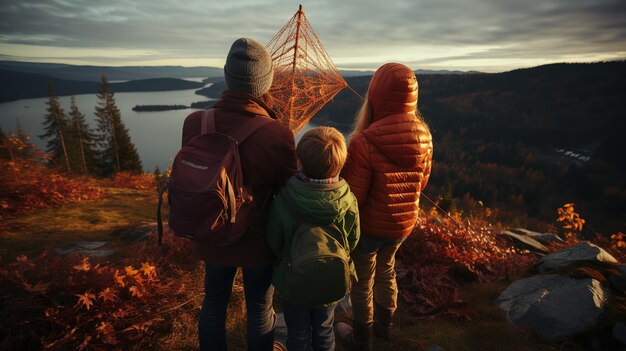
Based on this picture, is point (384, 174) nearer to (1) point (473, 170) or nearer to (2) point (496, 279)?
(2) point (496, 279)

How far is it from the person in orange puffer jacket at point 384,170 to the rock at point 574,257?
2.91 meters

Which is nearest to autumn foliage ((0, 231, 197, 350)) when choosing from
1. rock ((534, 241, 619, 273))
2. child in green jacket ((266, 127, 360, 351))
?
child in green jacket ((266, 127, 360, 351))

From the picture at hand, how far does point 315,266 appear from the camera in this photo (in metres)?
1.98

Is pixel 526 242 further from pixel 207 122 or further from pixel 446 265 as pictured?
pixel 207 122

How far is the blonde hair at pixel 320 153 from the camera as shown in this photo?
205 cm

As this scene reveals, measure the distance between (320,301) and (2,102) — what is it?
8130 inches

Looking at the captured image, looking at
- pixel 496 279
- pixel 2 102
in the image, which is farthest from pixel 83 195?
pixel 2 102

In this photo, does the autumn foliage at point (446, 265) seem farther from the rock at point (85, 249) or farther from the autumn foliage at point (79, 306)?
the rock at point (85, 249)

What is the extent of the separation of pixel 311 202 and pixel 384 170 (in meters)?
0.90

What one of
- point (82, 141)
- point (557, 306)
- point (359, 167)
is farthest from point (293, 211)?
point (82, 141)

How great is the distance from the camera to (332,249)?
205 centimetres

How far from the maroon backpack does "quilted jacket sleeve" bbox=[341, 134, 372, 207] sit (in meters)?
0.93

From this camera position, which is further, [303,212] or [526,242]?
[526,242]

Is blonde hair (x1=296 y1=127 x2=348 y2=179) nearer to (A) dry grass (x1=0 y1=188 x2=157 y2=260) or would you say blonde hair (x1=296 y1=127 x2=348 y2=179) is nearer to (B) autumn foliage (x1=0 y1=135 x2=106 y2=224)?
(A) dry grass (x1=0 y1=188 x2=157 y2=260)
